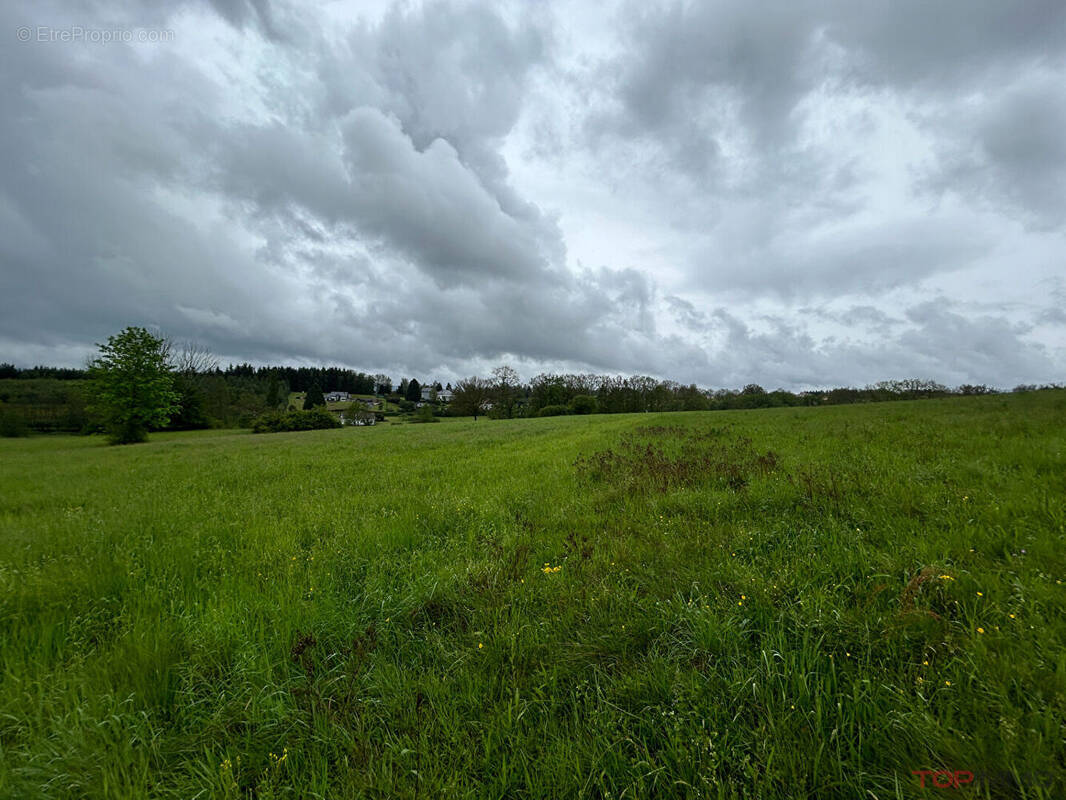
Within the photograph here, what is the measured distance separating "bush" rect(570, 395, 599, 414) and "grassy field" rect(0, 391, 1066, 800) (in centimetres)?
7418

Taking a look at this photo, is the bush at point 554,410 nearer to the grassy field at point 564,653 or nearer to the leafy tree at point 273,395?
the leafy tree at point 273,395

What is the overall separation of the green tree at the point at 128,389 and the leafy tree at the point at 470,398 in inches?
2017

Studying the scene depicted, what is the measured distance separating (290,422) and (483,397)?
3931 cm

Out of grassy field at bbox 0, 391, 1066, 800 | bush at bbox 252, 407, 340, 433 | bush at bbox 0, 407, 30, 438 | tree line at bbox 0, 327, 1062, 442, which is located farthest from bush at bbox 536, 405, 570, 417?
bush at bbox 0, 407, 30, 438

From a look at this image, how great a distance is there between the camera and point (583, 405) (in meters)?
80.2

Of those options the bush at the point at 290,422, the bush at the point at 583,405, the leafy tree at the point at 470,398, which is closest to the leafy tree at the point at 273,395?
the bush at the point at 290,422

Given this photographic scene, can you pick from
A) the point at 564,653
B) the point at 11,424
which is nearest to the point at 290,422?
the point at 11,424

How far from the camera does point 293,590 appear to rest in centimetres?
382

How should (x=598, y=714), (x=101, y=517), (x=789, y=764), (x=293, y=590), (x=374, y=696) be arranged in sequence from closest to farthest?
(x=789, y=764), (x=598, y=714), (x=374, y=696), (x=293, y=590), (x=101, y=517)

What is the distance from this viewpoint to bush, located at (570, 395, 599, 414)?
80.0m

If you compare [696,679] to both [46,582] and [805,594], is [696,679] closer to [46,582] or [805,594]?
[805,594]

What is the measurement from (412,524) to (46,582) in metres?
3.76

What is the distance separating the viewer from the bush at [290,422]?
61781 millimetres

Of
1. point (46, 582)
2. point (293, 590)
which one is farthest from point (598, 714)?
point (46, 582)
